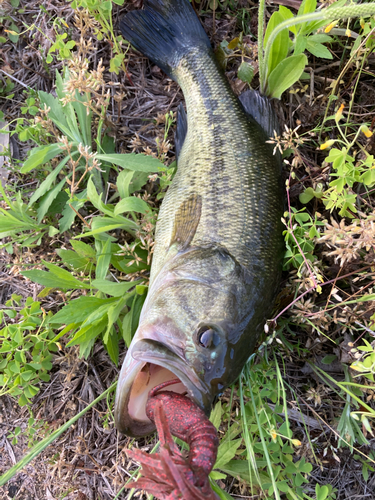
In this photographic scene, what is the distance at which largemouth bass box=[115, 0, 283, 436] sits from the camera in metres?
1.95

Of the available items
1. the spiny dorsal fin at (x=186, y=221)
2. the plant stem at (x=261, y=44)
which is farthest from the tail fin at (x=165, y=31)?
the spiny dorsal fin at (x=186, y=221)

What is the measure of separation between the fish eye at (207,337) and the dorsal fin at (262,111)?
5.56 ft

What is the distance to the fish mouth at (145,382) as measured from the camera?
72.8 inches

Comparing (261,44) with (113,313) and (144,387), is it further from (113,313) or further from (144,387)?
(144,387)

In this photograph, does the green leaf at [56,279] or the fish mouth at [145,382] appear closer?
the fish mouth at [145,382]

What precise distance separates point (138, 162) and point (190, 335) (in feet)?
4.45

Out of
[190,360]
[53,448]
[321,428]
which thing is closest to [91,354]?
[53,448]

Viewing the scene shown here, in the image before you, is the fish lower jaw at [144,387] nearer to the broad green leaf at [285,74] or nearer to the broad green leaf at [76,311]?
the broad green leaf at [76,311]

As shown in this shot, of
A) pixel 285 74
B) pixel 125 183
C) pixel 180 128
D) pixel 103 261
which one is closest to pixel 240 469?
pixel 103 261

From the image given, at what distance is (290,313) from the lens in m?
2.83

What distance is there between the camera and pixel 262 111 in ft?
9.30

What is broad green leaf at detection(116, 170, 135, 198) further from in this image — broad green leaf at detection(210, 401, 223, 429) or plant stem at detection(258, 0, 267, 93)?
broad green leaf at detection(210, 401, 223, 429)

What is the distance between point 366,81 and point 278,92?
938mm

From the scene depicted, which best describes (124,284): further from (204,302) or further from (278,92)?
(278,92)
